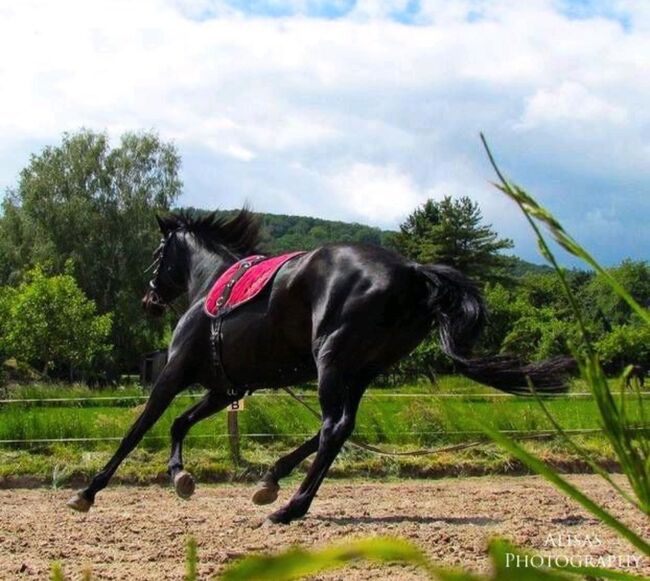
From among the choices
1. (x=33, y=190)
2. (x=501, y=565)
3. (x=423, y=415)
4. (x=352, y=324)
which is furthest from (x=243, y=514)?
(x=33, y=190)

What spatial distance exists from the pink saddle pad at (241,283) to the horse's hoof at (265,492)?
1.14 metres

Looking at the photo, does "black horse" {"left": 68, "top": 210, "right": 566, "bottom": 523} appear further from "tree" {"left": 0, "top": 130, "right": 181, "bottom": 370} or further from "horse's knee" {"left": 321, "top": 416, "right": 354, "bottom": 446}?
"tree" {"left": 0, "top": 130, "right": 181, "bottom": 370}

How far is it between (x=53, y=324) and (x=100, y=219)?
555 cm

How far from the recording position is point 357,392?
6.21m

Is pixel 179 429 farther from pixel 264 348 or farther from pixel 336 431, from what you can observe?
pixel 336 431

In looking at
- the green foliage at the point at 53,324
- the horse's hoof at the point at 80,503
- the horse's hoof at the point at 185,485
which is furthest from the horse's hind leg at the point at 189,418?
the green foliage at the point at 53,324

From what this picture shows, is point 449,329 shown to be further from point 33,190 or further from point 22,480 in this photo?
point 33,190

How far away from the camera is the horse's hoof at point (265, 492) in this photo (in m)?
6.50

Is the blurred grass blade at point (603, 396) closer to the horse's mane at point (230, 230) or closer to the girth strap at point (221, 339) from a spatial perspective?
the girth strap at point (221, 339)

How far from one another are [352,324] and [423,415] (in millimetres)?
6259

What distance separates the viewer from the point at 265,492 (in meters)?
6.50

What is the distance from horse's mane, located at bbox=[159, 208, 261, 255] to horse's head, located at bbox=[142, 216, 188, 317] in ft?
0.44

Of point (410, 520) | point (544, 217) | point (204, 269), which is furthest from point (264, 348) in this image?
point (544, 217)

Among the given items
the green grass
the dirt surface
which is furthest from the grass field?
the dirt surface
